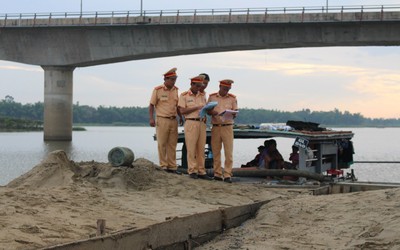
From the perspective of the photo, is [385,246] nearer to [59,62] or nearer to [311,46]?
[311,46]

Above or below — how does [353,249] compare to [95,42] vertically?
below

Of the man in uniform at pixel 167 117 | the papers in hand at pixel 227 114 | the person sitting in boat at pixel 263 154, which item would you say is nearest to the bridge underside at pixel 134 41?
the person sitting in boat at pixel 263 154

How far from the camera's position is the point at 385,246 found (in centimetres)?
824

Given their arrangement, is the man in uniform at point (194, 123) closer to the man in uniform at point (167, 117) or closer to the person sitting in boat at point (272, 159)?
the man in uniform at point (167, 117)

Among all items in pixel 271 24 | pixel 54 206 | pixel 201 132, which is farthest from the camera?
pixel 271 24

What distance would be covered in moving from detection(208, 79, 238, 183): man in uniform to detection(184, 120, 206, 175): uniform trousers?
0.96ft

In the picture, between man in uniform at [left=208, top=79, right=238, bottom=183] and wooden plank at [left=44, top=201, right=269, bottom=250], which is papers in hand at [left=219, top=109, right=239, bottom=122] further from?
wooden plank at [left=44, top=201, right=269, bottom=250]

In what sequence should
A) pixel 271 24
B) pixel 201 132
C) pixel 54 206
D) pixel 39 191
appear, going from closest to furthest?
pixel 54 206 < pixel 39 191 < pixel 201 132 < pixel 271 24

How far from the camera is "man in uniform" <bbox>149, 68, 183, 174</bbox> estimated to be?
12.8m

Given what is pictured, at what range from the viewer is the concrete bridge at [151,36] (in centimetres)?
4091

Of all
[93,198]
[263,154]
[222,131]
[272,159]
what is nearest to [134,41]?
[263,154]

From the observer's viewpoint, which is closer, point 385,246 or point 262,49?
point 385,246

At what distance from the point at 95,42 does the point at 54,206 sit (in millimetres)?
39485

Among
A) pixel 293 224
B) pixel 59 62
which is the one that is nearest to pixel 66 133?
pixel 59 62
